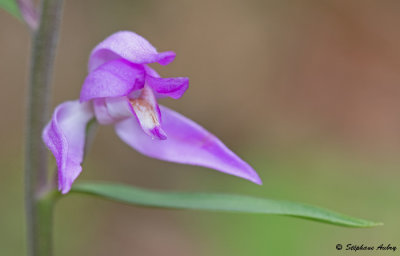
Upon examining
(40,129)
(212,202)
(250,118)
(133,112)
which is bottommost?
(250,118)

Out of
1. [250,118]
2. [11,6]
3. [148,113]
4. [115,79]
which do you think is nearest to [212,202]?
[148,113]

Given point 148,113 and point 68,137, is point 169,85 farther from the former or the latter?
point 68,137

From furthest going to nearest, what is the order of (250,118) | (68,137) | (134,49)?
(250,118), (68,137), (134,49)

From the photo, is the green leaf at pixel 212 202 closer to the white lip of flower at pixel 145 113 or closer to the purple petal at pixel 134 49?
the white lip of flower at pixel 145 113

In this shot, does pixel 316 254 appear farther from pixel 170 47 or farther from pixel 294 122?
pixel 170 47

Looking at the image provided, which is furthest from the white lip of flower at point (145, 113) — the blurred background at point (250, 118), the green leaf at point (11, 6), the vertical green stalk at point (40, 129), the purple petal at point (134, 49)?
the blurred background at point (250, 118)

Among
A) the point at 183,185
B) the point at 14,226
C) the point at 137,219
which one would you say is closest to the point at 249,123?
the point at 183,185
